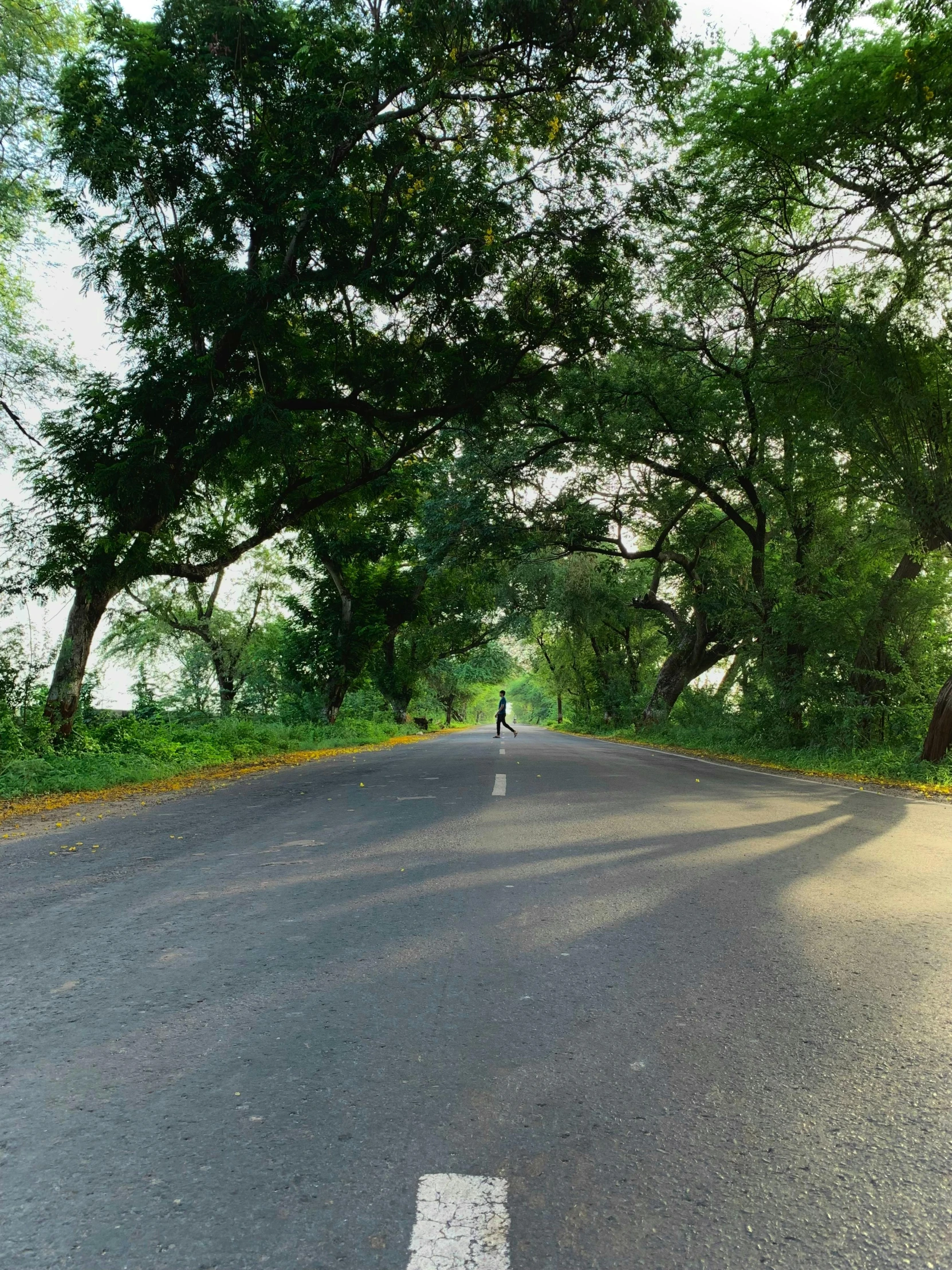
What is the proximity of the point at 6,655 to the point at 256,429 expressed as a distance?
16.4 feet

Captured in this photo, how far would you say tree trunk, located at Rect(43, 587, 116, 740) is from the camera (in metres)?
11.8

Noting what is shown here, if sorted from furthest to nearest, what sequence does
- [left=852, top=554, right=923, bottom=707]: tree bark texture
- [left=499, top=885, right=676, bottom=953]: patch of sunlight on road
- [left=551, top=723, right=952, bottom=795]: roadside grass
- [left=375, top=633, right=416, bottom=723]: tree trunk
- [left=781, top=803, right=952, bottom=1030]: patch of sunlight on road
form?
[left=375, top=633, right=416, bottom=723]: tree trunk → [left=852, top=554, right=923, bottom=707]: tree bark texture → [left=551, top=723, right=952, bottom=795]: roadside grass → [left=499, top=885, right=676, bottom=953]: patch of sunlight on road → [left=781, top=803, right=952, bottom=1030]: patch of sunlight on road

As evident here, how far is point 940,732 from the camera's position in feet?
41.7

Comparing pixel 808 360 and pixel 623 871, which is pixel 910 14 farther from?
pixel 623 871

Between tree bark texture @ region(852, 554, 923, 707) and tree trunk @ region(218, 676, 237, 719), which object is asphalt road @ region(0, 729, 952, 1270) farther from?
tree trunk @ region(218, 676, 237, 719)

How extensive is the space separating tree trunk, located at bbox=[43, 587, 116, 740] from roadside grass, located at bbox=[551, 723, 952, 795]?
12409 mm

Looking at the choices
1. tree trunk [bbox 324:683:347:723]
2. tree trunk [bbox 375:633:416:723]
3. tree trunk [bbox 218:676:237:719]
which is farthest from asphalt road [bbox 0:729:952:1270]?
tree trunk [bbox 375:633:416:723]

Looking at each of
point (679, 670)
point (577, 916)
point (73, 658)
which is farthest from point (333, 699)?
point (577, 916)

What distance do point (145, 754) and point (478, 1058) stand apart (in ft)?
37.0

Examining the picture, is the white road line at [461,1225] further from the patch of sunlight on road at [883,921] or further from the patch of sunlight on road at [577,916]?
the patch of sunlight on road at [883,921]

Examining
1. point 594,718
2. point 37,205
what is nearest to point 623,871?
point 37,205

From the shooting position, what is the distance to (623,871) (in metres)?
5.20

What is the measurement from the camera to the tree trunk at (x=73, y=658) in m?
11.8

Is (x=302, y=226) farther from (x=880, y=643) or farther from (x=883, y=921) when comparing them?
(x=880, y=643)
